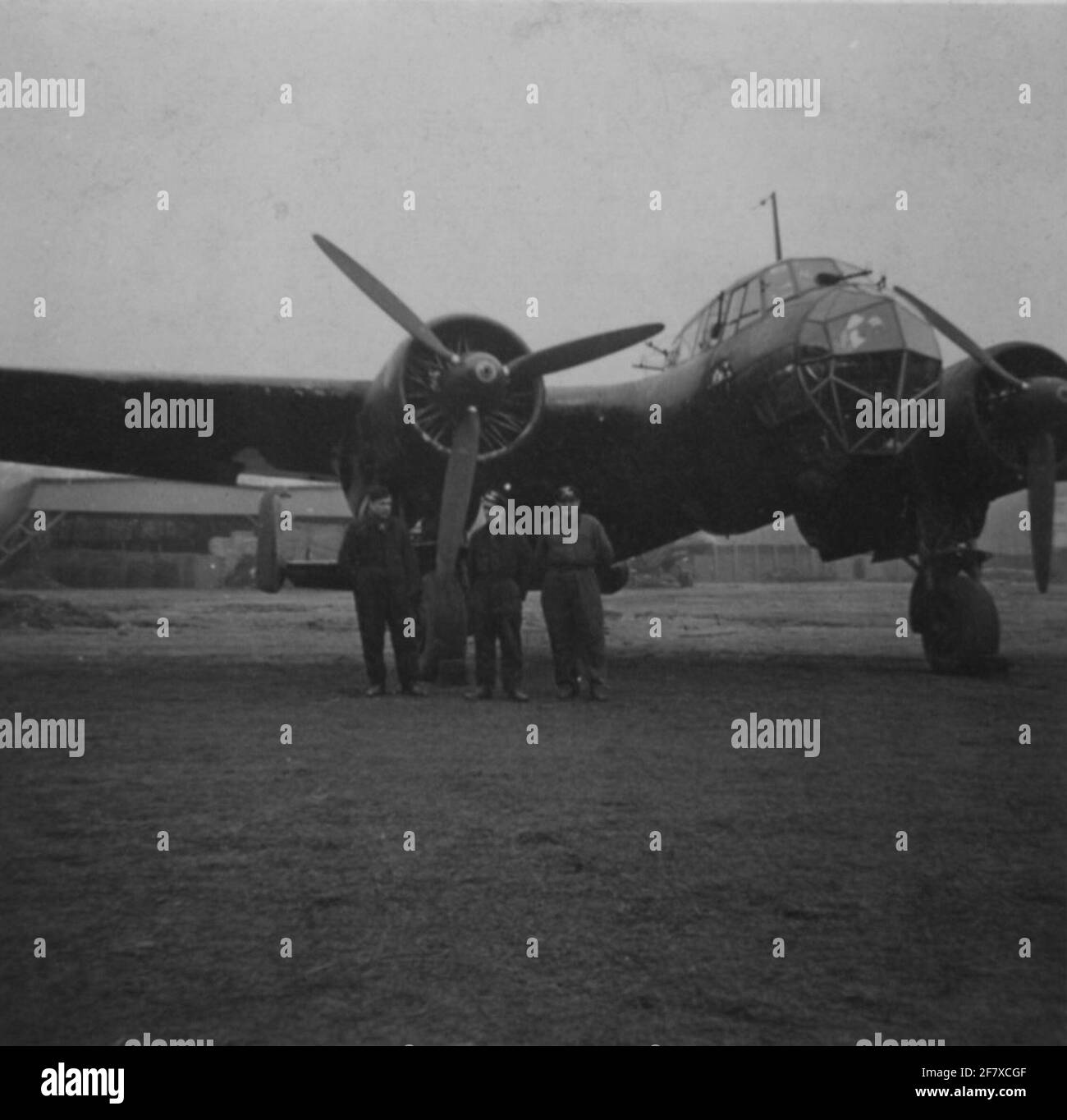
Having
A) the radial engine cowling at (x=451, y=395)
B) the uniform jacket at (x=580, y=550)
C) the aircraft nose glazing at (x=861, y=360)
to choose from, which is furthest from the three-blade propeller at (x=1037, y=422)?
the radial engine cowling at (x=451, y=395)

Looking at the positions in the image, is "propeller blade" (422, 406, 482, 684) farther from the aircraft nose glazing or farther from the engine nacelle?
the engine nacelle

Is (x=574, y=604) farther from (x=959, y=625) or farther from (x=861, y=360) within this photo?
(x=959, y=625)

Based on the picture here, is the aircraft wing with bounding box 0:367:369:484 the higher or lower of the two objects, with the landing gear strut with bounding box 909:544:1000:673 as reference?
higher

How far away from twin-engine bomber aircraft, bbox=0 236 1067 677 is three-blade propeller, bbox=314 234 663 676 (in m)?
0.02

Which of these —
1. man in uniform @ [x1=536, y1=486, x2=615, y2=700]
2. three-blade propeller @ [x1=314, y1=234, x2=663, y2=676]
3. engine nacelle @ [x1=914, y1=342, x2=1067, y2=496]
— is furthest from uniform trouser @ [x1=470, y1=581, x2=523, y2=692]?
engine nacelle @ [x1=914, y1=342, x2=1067, y2=496]

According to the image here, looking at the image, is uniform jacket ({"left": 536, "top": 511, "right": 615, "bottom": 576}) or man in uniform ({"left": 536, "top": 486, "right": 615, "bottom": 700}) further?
uniform jacket ({"left": 536, "top": 511, "right": 615, "bottom": 576})

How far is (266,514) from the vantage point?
30.4 feet

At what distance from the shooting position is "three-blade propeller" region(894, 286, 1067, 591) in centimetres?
786

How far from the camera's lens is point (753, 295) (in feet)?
28.5

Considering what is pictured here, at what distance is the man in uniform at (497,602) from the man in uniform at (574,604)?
22 cm

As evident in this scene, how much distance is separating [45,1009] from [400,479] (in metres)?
6.16

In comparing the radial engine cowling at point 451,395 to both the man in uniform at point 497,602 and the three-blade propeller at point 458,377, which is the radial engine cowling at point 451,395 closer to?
the three-blade propeller at point 458,377

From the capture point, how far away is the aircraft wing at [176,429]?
28.7ft

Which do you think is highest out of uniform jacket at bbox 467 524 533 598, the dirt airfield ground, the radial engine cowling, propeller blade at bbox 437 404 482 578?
the radial engine cowling
